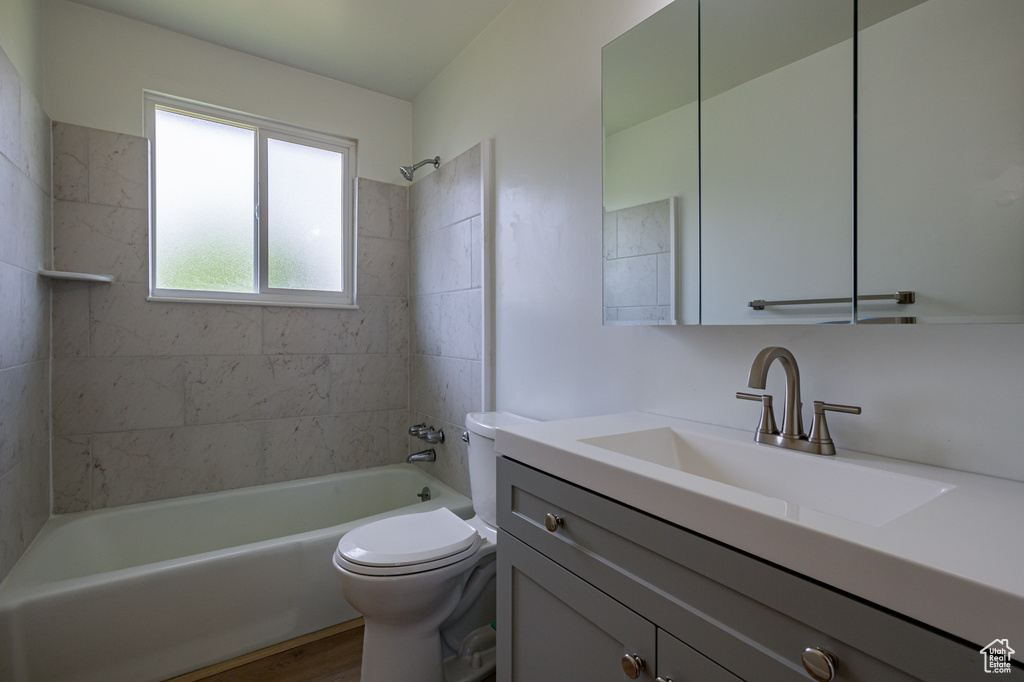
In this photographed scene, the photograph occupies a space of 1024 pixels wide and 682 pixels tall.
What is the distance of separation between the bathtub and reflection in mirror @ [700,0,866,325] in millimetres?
1598

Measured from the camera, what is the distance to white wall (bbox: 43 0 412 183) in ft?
6.72

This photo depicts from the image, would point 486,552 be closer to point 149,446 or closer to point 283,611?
point 283,611

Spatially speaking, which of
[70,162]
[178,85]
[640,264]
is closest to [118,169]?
[70,162]

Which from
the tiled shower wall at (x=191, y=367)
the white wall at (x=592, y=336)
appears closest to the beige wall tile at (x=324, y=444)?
the tiled shower wall at (x=191, y=367)

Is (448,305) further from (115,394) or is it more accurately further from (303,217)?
(115,394)

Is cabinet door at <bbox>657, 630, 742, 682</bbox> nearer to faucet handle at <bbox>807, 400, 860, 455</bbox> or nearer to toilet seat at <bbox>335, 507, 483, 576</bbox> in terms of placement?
faucet handle at <bbox>807, 400, 860, 455</bbox>

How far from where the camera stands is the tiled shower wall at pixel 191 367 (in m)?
2.08

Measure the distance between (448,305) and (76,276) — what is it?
150cm

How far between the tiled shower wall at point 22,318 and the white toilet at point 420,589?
1163 mm

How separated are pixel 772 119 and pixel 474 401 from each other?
1.60 metres

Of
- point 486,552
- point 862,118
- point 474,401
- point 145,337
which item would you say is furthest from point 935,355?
point 145,337

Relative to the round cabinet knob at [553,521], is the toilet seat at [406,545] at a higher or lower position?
lower

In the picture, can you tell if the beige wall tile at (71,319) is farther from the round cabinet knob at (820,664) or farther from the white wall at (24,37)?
the round cabinet knob at (820,664)

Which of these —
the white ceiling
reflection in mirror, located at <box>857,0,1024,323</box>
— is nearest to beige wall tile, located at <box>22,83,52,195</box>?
the white ceiling
